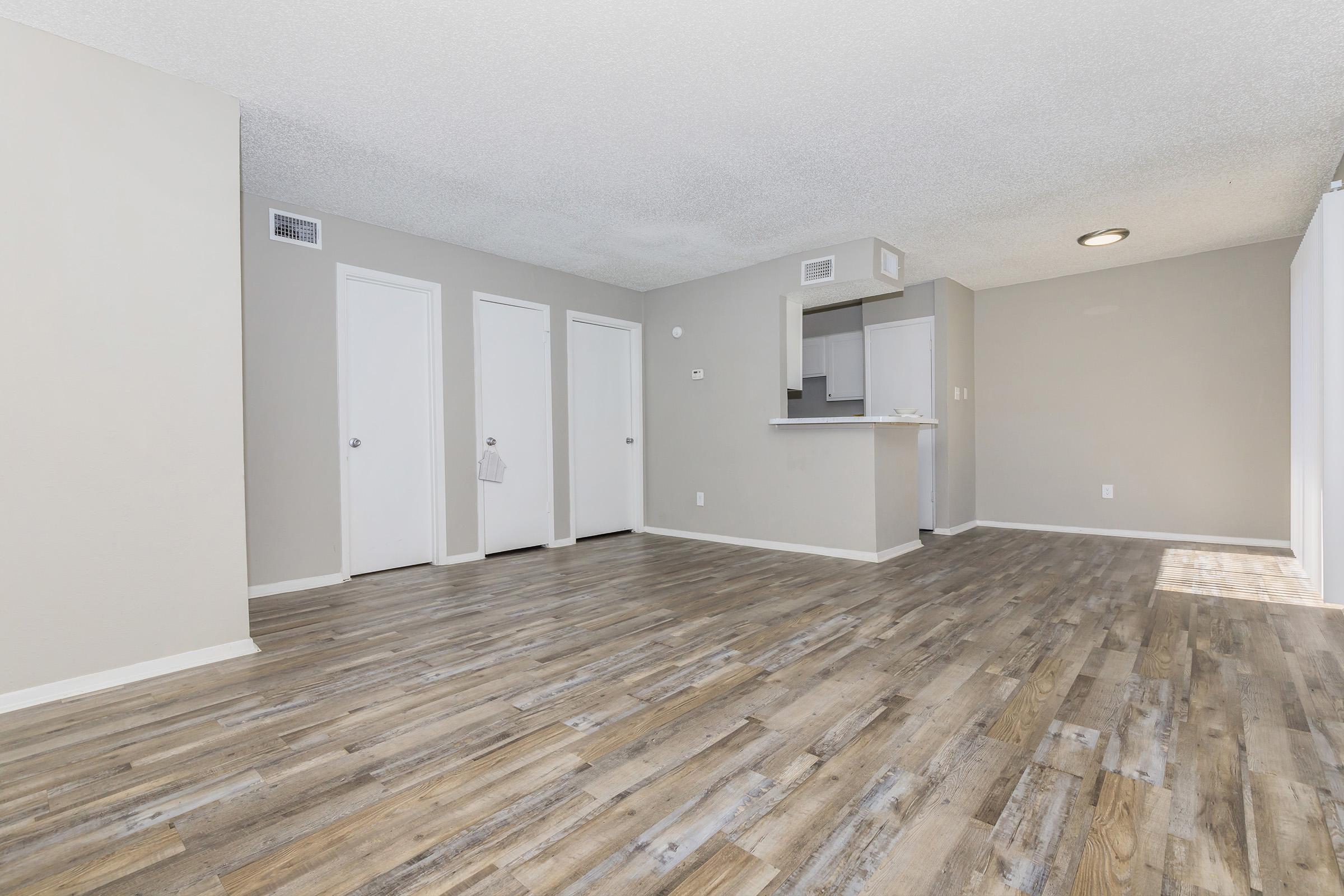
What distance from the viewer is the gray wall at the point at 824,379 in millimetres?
6805

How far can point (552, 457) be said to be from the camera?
211 inches

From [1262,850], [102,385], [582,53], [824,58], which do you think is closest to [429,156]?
[582,53]

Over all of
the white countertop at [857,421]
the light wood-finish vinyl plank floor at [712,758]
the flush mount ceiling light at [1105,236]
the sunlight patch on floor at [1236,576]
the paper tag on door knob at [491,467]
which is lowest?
the light wood-finish vinyl plank floor at [712,758]

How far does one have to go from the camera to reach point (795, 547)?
506 centimetres

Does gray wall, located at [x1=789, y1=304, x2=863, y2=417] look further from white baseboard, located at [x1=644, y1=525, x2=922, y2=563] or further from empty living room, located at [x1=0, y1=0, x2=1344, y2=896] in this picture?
white baseboard, located at [x1=644, y1=525, x2=922, y2=563]

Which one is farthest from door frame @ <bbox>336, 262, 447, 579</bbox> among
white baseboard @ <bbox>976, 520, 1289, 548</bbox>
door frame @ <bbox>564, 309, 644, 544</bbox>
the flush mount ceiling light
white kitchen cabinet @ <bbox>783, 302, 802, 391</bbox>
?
white baseboard @ <bbox>976, 520, 1289, 548</bbox>

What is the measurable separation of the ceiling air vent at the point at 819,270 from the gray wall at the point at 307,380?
269 cm

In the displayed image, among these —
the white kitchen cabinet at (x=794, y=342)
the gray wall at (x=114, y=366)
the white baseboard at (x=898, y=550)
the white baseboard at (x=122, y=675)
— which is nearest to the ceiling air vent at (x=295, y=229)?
the gray wall at (x=114, y=366)

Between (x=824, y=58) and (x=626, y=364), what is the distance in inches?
154

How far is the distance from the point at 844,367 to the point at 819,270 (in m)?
2.10

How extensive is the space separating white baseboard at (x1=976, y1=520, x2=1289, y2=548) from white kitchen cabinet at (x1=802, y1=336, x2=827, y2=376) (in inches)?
91.3

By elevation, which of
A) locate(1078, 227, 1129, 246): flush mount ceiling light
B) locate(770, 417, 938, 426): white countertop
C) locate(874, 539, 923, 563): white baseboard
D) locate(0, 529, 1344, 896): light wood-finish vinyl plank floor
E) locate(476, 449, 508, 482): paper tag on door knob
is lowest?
locate(0, 529, 1344, 896): light wood-finish vinyl plank floor

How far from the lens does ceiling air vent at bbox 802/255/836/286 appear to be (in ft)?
15.9

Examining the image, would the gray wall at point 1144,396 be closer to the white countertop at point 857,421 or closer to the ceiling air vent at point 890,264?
the white countertop at point 857,421
